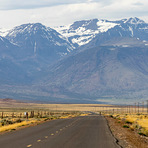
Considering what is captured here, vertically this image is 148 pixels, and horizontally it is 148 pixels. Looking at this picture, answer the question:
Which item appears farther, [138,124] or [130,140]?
[138,124]

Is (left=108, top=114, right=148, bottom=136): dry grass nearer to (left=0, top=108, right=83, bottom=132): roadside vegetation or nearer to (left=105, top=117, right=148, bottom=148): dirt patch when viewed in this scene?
(left=105, top=117, right=148, bottom=148): dirt patch

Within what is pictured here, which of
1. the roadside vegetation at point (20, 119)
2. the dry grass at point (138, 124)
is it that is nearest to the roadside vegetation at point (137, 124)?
the dry grass at point (138, 124)

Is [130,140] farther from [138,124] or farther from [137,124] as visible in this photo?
[138,124]

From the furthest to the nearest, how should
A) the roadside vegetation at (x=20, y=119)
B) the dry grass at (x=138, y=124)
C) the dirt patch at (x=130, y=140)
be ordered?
the roadside vegetation at (x=20, y=119)
the dry grass at (x=138, y=124)
the dirt patch at (x=130, y=140)

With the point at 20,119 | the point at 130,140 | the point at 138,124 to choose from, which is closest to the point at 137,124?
the point at 138,124

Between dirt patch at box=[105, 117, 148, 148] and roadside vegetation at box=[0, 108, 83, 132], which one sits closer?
dirt patch at box=[105, 117, 148, 148]

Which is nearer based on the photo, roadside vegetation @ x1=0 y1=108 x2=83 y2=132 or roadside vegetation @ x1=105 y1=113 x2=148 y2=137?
roadside vegetation @ x1=105 y1=113 x2=148 y2=137

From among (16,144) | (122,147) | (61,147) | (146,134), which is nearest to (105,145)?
(122,147)

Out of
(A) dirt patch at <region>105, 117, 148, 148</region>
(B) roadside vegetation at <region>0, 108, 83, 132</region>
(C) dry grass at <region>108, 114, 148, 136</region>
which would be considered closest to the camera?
(A) dirt patch at <region>105, 117, 148, 148</region>

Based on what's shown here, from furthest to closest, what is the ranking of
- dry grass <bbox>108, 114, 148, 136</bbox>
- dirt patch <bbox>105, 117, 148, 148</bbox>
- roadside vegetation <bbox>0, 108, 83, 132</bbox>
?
roadside vegetation <bbox>0, 108, 83, 132</bbox> → dry grass <bbox>108, 114, 148, 136</bbox> → dirt patch <bbox>105, 117, 148, 148</bbox>

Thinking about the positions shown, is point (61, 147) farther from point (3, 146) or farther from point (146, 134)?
point (146, 134)

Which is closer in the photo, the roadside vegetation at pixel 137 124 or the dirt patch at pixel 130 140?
the dirt patch at pixel 130 140

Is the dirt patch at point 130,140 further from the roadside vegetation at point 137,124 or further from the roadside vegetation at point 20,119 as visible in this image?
the roadside vegetation at point 20,119

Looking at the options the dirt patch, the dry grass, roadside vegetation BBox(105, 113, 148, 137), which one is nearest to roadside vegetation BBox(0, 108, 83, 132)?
the dirt patch
